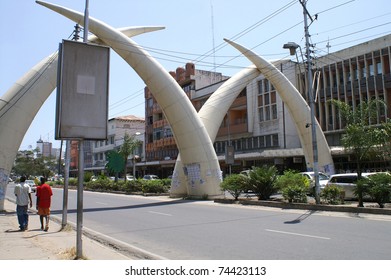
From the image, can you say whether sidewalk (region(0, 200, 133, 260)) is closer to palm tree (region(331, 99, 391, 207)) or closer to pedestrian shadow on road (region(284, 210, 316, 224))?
pedestrian shadow on road (region(284, 210, 316, 224))

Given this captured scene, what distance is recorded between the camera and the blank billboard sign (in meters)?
7.66

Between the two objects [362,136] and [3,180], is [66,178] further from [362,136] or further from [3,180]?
[362,136]

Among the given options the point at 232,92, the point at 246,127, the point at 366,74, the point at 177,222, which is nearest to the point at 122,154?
the point at 246,127

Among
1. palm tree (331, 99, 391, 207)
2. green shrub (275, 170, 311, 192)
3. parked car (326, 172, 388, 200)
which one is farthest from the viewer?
parked car (326, 172, 388, 200)

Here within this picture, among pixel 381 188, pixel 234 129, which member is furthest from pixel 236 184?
pixel 234 129

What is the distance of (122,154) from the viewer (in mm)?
49031

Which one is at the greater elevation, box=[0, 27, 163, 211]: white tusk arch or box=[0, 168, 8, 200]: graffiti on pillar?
box=[0, 27, 163, 211]: white tusk arch

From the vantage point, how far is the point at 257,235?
1104 cm

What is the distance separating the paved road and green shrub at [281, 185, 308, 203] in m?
2.57

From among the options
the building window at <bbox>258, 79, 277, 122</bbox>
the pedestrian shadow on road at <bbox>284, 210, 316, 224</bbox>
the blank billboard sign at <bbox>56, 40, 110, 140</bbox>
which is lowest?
the pedestrian shadow on road at <bbox>284, 210, 316, 224</bbox>

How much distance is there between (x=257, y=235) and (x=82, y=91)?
6.33 m

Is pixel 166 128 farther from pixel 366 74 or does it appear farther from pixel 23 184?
pixel 23 184

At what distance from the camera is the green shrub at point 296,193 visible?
64.6ft

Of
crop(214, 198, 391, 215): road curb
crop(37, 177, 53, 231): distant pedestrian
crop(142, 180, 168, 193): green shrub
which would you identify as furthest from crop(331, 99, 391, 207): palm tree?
crop(142, 180, 168, 193): green shrub
